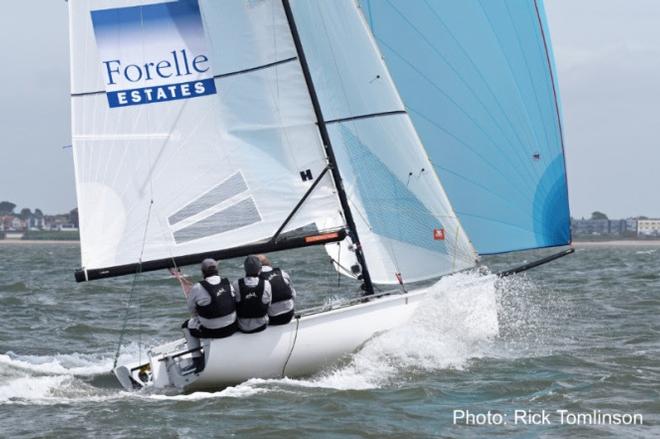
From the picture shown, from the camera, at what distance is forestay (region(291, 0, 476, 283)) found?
7551 millimetres

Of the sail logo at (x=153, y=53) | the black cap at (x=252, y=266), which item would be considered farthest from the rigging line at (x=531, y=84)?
the black cap at (x=252, y=266)

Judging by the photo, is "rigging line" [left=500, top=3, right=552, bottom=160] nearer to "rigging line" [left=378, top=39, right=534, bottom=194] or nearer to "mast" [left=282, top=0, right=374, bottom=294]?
"rigging line" [left=378, top=39, right=534, bottom=194]

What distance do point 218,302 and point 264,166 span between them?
1240mm

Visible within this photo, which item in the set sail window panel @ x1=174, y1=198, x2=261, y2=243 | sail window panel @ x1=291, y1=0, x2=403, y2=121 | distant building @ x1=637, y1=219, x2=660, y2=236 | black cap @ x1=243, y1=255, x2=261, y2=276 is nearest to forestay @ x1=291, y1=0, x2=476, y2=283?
sail window panel @ x1=291, y1=0, x2=403, y2=121

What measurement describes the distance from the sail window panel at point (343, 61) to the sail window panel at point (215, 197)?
821 millimetres

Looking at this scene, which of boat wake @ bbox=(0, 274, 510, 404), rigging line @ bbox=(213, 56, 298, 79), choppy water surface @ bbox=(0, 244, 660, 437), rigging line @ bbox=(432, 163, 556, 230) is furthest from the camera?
rigging line @ bbox=(432, 163, 556, 230)

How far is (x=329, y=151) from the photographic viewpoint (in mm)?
7273

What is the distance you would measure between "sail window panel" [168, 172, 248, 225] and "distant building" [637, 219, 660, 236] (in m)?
94.2

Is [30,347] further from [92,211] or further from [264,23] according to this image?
[264,23]

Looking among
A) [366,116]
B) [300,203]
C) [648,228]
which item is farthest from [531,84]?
[648,228]

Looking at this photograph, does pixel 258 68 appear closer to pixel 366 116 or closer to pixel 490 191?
pixel 366 116

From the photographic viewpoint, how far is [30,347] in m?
8.91

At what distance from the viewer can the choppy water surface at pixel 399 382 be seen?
5609 millimetres

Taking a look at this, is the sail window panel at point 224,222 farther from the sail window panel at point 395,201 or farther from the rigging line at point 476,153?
the rigging line at point 476,153
